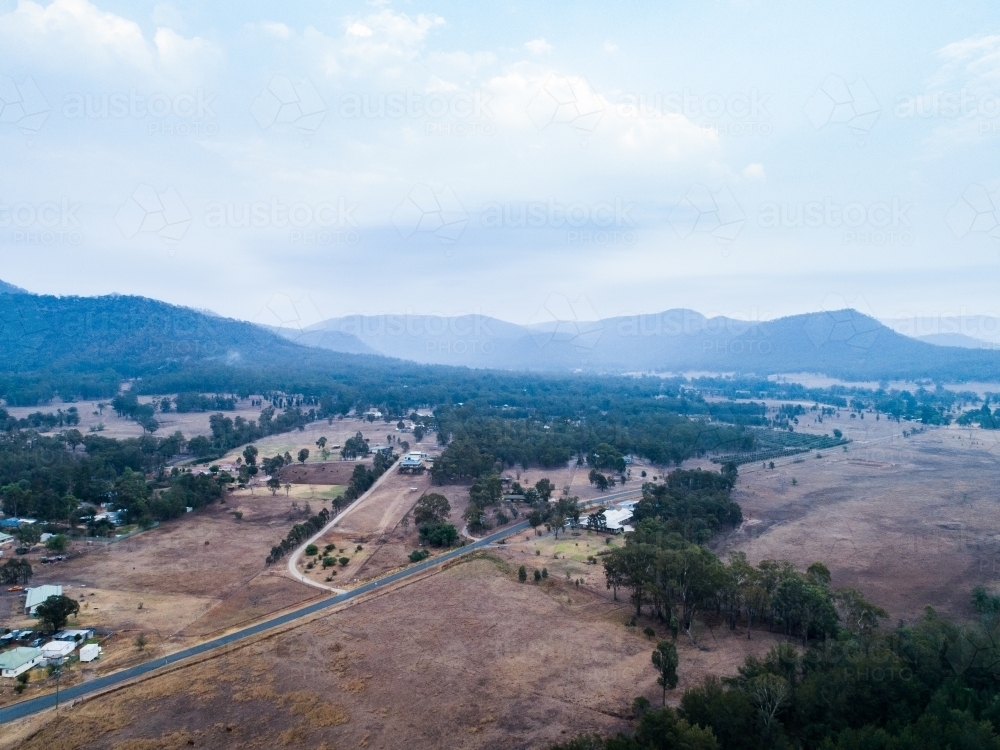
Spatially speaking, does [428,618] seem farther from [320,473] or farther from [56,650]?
[320,473]

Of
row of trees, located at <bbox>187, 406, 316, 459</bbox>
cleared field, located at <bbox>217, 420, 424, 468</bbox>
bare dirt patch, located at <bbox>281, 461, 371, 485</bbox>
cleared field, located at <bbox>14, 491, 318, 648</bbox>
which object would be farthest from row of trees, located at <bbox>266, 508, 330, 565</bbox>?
row of trees, located at <bbox>187, 406, 316, 459</bbox>

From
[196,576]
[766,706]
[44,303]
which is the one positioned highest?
[44,303]

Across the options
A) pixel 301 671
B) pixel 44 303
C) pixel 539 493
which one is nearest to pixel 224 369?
pixel 44 303

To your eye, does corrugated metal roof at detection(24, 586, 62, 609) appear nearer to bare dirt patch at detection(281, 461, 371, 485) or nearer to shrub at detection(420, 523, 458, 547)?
shrub at detection(420, 523, 458, 547)

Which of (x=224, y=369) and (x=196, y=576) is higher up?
(x=224, y=369)

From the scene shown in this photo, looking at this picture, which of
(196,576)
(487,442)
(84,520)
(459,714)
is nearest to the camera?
(459,714)

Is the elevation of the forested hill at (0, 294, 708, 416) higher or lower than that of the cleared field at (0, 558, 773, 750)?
higher

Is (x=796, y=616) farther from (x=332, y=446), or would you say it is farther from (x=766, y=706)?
(x=332, y=446)

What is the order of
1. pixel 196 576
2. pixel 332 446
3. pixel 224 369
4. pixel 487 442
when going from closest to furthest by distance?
1. pixel 196 576
2. pixel 487 442
3. pixel 332 446
4. pixel 224 369
